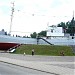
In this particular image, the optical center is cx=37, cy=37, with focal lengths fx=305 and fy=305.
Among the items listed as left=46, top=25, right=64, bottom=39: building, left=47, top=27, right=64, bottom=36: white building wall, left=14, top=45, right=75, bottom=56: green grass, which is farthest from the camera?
left=47, top=27, right=64, bottom=36: white building wall

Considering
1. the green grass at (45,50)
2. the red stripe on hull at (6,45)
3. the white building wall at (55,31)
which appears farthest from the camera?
the white building wall at (55,31)

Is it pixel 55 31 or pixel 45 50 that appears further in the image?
pixel 55 31

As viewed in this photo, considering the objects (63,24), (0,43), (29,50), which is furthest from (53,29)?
(29,50)

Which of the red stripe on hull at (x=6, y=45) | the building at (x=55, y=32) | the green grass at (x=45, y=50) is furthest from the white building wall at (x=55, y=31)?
the green grass at (x=45, y=50)

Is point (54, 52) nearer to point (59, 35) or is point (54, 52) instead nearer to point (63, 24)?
point (59, 35)

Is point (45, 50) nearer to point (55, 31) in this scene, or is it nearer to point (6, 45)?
point (6, 45)

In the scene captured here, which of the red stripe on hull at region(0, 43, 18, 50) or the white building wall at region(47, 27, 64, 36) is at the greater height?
the white building wall at region(47, 27, 64, 36)

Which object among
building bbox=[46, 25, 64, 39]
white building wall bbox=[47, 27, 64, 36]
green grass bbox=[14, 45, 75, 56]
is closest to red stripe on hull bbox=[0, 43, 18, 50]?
green grass bbox=[14, 45, 75, 56]

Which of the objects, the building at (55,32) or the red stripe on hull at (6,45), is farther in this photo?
the building at (55,32)

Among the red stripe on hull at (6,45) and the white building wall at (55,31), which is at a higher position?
the white building wall at (55,31)

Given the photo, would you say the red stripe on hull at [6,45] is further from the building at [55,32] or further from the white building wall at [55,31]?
the white building wall at [55,31]

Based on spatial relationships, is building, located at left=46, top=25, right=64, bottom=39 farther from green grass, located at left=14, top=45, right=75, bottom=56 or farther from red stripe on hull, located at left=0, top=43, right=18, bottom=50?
green grass, located at left=14, top=45, right=75, bottom=56

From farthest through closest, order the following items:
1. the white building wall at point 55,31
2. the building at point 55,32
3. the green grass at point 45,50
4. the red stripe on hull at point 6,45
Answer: the white building wall at point 55,31
the building at point 55,32
the red stripe on hull at point 6,45
the green grass at point 45,50

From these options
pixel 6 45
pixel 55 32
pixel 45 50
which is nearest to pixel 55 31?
pixel 55 32
